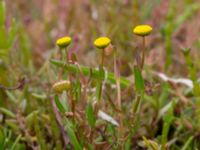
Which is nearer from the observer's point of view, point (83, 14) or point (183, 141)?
point (183, 141)

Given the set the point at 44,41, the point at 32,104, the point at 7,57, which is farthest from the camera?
the point at 44,41

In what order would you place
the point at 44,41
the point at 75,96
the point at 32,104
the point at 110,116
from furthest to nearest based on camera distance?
the point at 44,41, the point at 32,104, the point at 110,116, the point at 75,96

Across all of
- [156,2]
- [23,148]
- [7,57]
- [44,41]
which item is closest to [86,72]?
[23,148]

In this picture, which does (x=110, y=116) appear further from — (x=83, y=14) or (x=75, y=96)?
(x=83, y=14)

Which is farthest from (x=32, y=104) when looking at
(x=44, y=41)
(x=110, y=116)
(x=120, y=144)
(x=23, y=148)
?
(x=44, y=41)

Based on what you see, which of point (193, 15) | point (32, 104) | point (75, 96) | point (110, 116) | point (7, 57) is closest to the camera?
point (75, 96)

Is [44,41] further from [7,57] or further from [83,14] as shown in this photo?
[7,57]

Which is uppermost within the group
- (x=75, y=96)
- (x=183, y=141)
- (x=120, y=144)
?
(x=75, y=96)

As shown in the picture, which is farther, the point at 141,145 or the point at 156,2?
the point at 156,2

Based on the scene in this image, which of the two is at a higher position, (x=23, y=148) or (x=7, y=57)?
(x=7, y=57)
